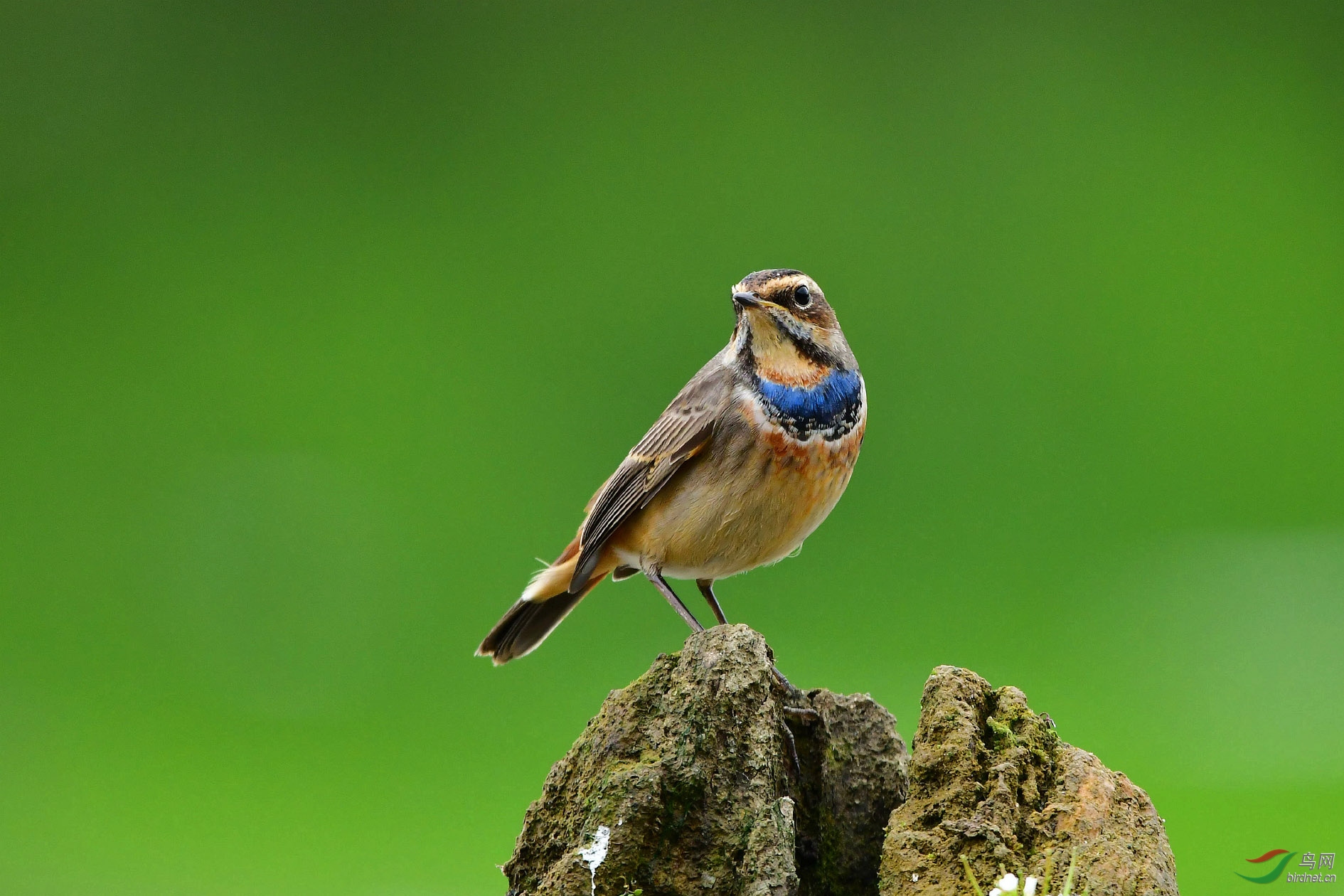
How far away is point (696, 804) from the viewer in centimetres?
252

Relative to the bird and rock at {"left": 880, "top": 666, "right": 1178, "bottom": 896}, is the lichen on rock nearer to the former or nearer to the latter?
rock at {"left": 880, "top": 666, "right": 1178, "bottom": 896}

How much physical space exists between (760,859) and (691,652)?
436 millimetres

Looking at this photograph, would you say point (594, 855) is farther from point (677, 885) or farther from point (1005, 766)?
point (1005, 766)

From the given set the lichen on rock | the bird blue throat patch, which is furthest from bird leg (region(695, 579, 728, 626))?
the lichen on rock

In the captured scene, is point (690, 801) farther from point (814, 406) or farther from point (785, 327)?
point (785, 327)

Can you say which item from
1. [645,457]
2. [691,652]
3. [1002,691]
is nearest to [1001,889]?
[1002,691]

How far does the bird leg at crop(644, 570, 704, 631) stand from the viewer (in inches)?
143

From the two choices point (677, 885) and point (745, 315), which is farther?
point (745, 315)

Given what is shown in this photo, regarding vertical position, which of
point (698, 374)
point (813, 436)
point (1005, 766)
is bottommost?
point (1005, 766)

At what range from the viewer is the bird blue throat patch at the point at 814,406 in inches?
139

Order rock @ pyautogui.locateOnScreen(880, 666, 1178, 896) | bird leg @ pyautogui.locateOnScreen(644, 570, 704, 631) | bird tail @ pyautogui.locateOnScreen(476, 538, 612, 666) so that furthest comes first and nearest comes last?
bird tail @ pyautogui.locateOnScreen(476, 538, 612, 666)
bird leg @ pyautogui.locateOnScreen(644, 570, 704, 631)
rock @ pyautogui.locateOnScreen(880, 666, 1178, 896)

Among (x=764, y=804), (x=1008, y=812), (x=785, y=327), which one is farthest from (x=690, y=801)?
(x=785, y=327)

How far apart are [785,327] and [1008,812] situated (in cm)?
152

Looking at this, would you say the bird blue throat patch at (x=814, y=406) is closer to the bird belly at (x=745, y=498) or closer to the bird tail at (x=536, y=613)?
the bird belly at (x=745, y=498)
